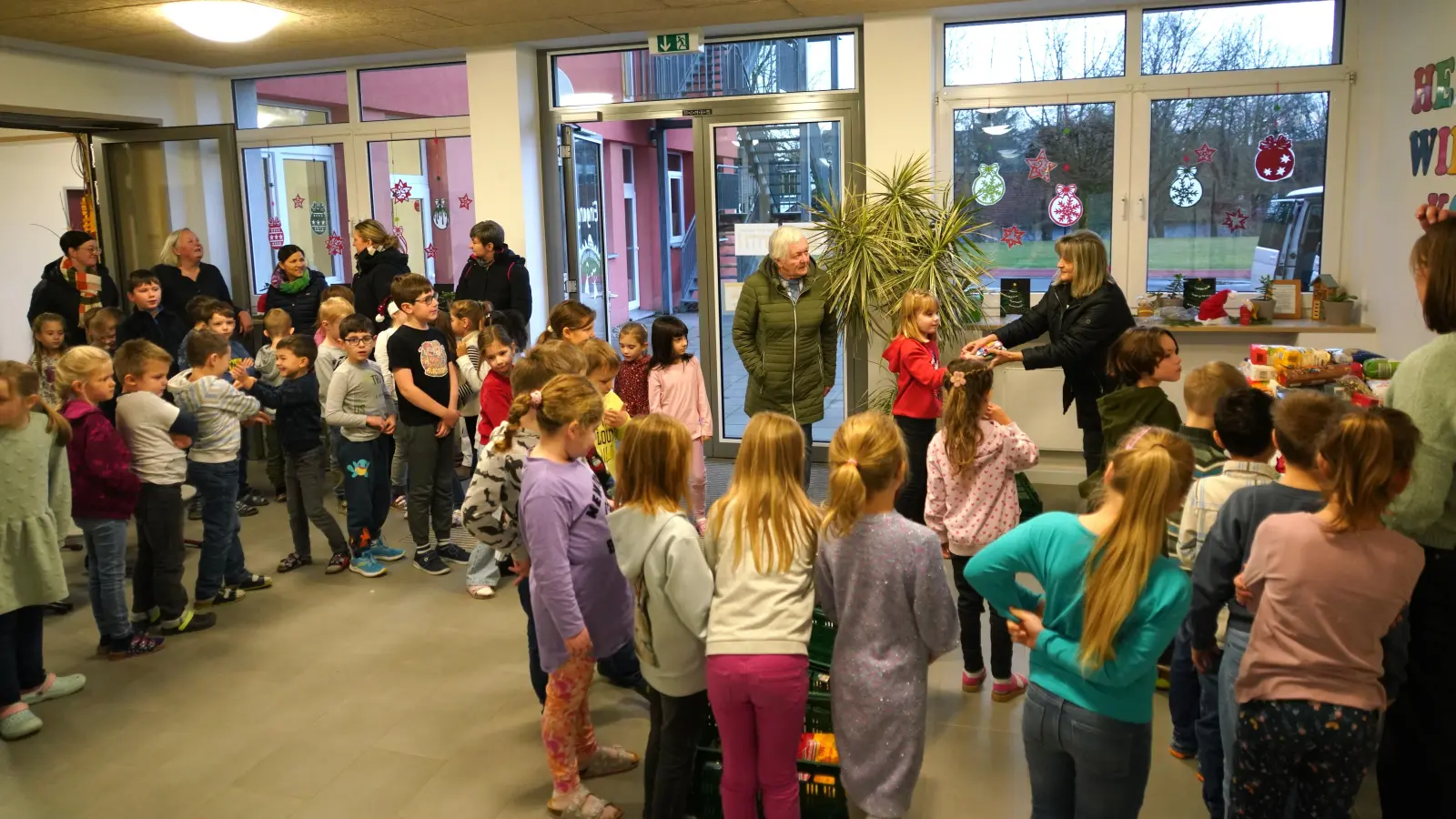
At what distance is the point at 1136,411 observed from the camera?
3.71m

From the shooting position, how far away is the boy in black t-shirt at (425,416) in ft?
15.9

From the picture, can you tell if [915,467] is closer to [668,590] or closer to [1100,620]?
[668,590]

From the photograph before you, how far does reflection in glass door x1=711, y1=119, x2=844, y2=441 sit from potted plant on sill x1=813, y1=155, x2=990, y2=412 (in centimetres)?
54

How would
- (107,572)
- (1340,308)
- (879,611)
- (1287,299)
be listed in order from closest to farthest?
(879,611) → (107,572) → (1340,308) → (1287,299)

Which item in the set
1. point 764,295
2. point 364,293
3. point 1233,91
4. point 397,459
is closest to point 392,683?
point 397,459

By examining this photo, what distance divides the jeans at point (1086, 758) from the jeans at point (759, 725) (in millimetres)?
527

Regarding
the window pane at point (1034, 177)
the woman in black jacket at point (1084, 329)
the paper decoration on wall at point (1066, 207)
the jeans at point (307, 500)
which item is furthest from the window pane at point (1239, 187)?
the jeans at point (307, 500)

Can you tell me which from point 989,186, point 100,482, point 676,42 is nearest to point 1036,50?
point 989,186

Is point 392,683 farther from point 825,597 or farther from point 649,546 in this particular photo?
point 825,597

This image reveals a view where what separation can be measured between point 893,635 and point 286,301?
5389 mm

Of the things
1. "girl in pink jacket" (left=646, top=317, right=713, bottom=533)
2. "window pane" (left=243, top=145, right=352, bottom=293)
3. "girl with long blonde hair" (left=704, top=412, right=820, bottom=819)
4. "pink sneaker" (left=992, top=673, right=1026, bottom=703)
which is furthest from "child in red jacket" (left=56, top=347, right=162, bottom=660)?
"window pane" (left=243, top=145, right=352, bottom=293)

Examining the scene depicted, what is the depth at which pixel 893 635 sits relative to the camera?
2408 millimetres

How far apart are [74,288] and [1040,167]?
6.01 m

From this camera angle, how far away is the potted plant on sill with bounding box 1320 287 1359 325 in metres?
5.68
